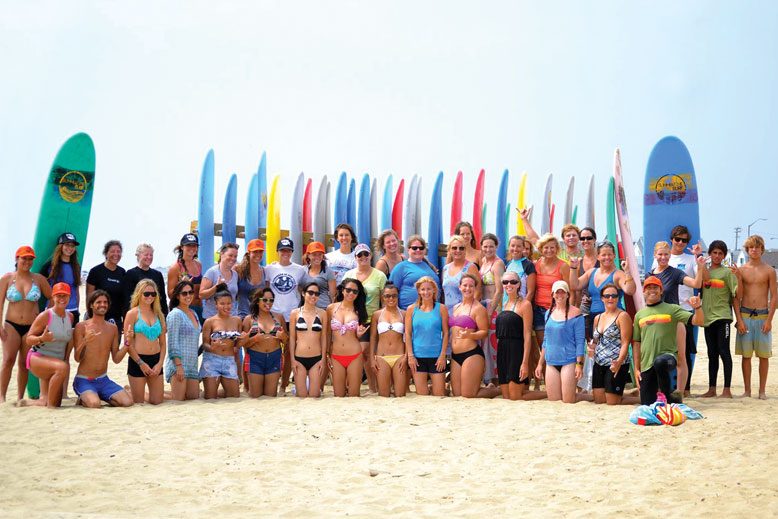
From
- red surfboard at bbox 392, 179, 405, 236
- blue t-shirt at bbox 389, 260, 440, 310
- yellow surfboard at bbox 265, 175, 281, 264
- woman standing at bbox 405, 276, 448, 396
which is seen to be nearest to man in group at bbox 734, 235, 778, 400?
woman standing at bbox 405, 276, 448, 396

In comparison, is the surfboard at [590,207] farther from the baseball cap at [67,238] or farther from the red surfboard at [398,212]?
the baseball cap at [67,238]

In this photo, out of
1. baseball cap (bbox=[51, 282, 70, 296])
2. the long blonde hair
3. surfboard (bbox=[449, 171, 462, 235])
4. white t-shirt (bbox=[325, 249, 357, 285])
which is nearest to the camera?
baseball cap (bbox=[51, 282, 70, 296])

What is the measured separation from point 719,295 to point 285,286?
375 cm

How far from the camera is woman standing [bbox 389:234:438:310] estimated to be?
680 cm

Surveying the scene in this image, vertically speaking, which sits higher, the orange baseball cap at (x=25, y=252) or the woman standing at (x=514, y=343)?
the orange baseball cap at (x=25, y=252)

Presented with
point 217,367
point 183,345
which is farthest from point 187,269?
point 217,367

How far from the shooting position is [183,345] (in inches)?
253

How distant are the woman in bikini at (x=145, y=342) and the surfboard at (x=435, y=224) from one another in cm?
320

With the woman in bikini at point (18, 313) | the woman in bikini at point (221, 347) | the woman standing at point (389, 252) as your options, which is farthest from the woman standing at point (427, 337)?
the woman in bikini at point (18, 313)

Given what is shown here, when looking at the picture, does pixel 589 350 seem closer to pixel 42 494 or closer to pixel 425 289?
pixel 425 289

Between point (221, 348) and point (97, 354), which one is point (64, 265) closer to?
point (97, 354)

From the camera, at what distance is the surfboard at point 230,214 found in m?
8.40

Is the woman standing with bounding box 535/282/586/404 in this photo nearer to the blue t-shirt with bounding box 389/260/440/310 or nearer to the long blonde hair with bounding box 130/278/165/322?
the blue t-shirt with bounding box 389/260/440/310

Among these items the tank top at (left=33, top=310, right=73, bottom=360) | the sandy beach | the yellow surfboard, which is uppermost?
the yellow surfboard
